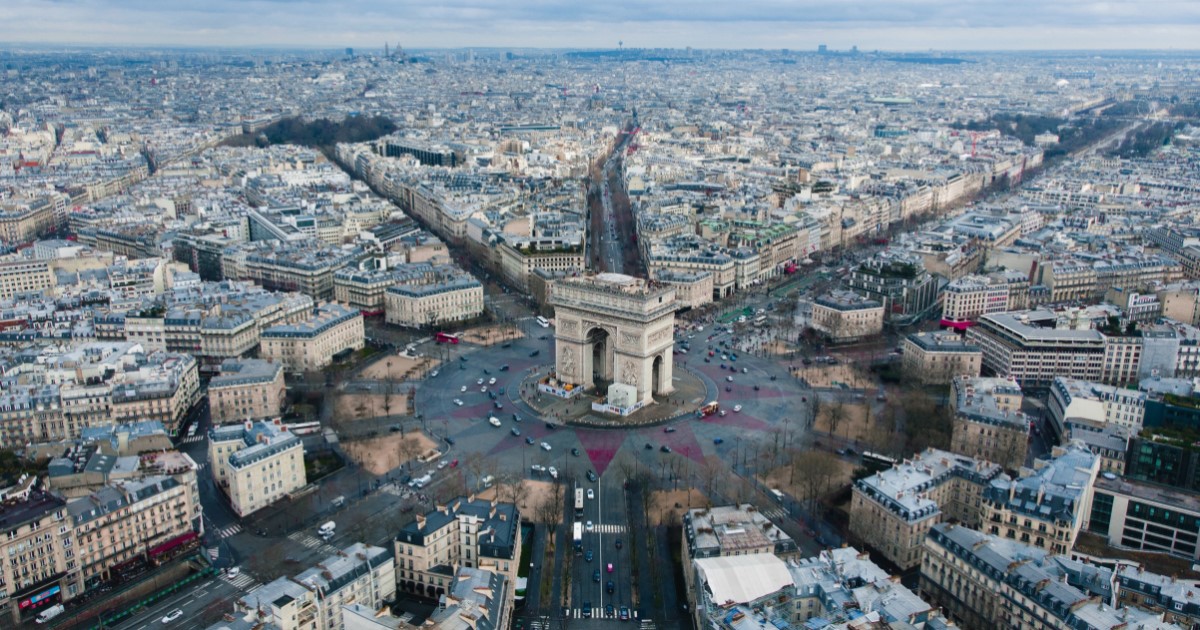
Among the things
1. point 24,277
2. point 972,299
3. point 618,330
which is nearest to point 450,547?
point 618,330

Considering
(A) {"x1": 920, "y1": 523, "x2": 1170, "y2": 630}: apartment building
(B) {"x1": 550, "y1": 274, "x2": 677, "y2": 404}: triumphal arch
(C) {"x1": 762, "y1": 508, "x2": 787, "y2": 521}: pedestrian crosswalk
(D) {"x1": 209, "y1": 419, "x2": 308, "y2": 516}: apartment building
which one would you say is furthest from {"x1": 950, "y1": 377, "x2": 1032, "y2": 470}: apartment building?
(D) {"x1": 209, "y1": 419, "x2": 308, "y2": 516}: apartment building

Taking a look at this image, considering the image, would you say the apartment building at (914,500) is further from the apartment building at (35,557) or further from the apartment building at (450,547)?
the apartment building at (35,557)

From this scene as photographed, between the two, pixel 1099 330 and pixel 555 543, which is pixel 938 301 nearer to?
pixel 1099 330

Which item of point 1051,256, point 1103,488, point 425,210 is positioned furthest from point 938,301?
point 425,210

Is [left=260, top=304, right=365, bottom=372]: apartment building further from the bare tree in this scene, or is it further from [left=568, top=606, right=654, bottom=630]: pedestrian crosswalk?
[left=568, top=606, right=654, bottom=630]: pedestrian crosswalk

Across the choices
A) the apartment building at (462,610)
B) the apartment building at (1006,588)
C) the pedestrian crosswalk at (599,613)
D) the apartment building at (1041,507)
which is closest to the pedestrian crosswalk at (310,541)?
the apartment building at (462,610)
